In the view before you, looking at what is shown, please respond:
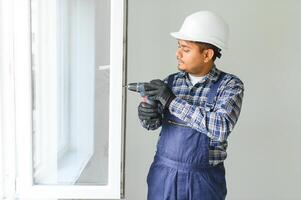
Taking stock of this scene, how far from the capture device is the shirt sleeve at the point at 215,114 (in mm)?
1384

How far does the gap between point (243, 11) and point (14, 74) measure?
141 centimetres

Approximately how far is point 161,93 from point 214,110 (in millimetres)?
204

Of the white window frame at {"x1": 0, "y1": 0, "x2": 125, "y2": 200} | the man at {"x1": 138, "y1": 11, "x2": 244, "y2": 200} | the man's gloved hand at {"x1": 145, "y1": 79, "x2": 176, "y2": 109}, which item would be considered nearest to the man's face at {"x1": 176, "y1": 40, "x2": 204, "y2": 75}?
the man at {"x1": 138, "y1": 11, "x2": 244, "y2": 200}

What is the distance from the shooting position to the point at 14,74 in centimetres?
168

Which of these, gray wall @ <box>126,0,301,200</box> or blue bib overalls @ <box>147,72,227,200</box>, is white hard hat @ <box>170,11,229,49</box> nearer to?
blue bib overalls @ <box>147,72,227,200</box>

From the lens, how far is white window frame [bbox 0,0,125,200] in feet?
5.40

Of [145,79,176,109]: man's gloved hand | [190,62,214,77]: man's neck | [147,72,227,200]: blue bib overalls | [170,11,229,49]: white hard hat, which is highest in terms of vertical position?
[170,11,229,49]: white hard hat

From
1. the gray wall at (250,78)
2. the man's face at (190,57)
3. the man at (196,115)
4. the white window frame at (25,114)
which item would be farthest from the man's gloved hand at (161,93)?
the gray wall at (250,78)

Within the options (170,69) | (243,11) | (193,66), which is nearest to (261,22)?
(243,11)

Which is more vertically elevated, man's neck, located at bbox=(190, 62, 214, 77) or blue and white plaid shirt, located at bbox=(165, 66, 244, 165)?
man's neck, located at bbox=(190, 62, 214, 77)

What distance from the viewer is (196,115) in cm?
139

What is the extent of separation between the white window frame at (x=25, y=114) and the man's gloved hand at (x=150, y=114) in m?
0.17

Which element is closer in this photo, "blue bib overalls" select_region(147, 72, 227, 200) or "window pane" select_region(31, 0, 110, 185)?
"blue bib overalls" select_region(147, 72, 227, 200)

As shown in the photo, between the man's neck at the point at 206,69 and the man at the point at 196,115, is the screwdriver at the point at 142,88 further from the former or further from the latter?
the man's neck at the point at 206,69
